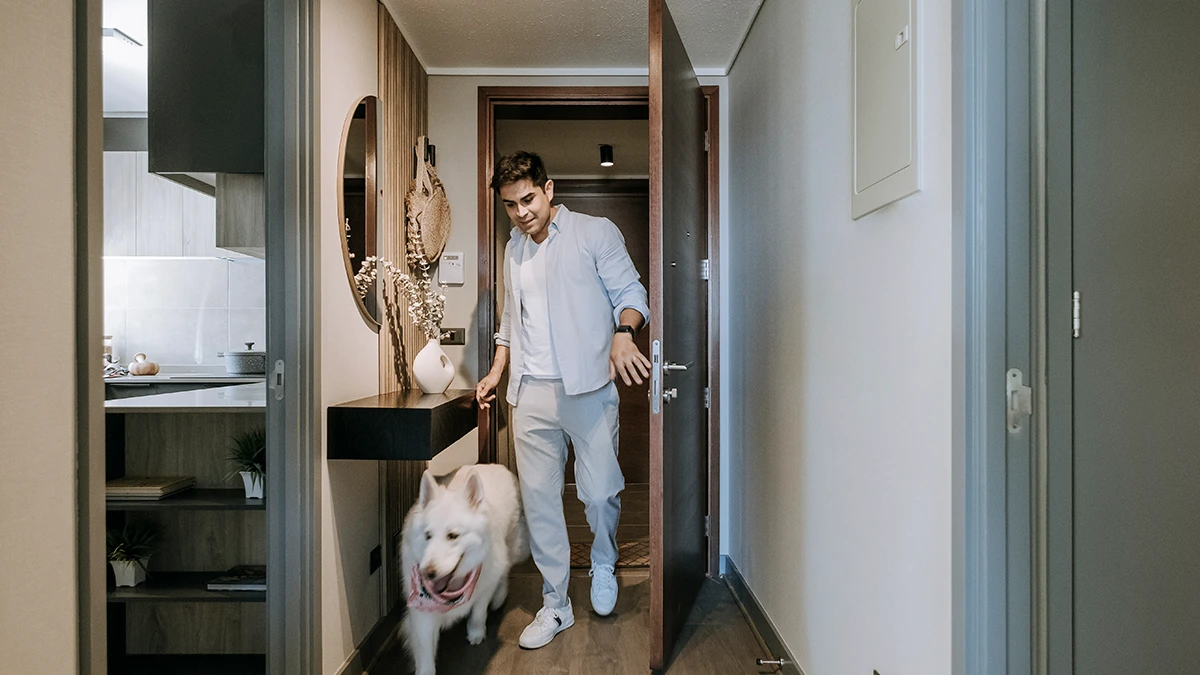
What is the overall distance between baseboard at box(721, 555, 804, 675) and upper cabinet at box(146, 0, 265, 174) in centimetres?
227

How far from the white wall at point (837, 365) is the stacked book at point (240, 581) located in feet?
5.42

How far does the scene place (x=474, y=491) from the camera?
7.13ft

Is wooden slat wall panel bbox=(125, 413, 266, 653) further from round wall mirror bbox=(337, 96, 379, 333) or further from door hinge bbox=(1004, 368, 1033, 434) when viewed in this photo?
door hinge bbox=(1004, 368, 1033, 434)

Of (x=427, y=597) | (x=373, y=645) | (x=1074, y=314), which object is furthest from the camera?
(x=373, y=645)

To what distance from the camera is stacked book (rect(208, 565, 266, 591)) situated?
2156 millimetres

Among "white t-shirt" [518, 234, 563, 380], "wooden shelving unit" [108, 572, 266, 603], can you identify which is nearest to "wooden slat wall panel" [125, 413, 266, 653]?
"wooden shelving unit" [108, 572, 266, 603]

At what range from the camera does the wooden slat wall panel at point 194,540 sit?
91.0 inches

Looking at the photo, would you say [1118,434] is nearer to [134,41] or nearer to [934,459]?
[934,459]

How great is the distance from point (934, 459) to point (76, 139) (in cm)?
150

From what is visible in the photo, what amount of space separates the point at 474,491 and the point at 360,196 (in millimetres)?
1015

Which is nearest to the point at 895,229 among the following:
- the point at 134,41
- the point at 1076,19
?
the point at 1076,19

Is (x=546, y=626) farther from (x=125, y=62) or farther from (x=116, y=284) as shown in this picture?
(x=116, y=284)

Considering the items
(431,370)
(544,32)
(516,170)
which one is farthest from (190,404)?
(544,32)

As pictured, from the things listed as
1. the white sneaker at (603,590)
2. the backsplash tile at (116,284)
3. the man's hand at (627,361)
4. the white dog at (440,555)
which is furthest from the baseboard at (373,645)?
the backsplash tile at (116,284)
